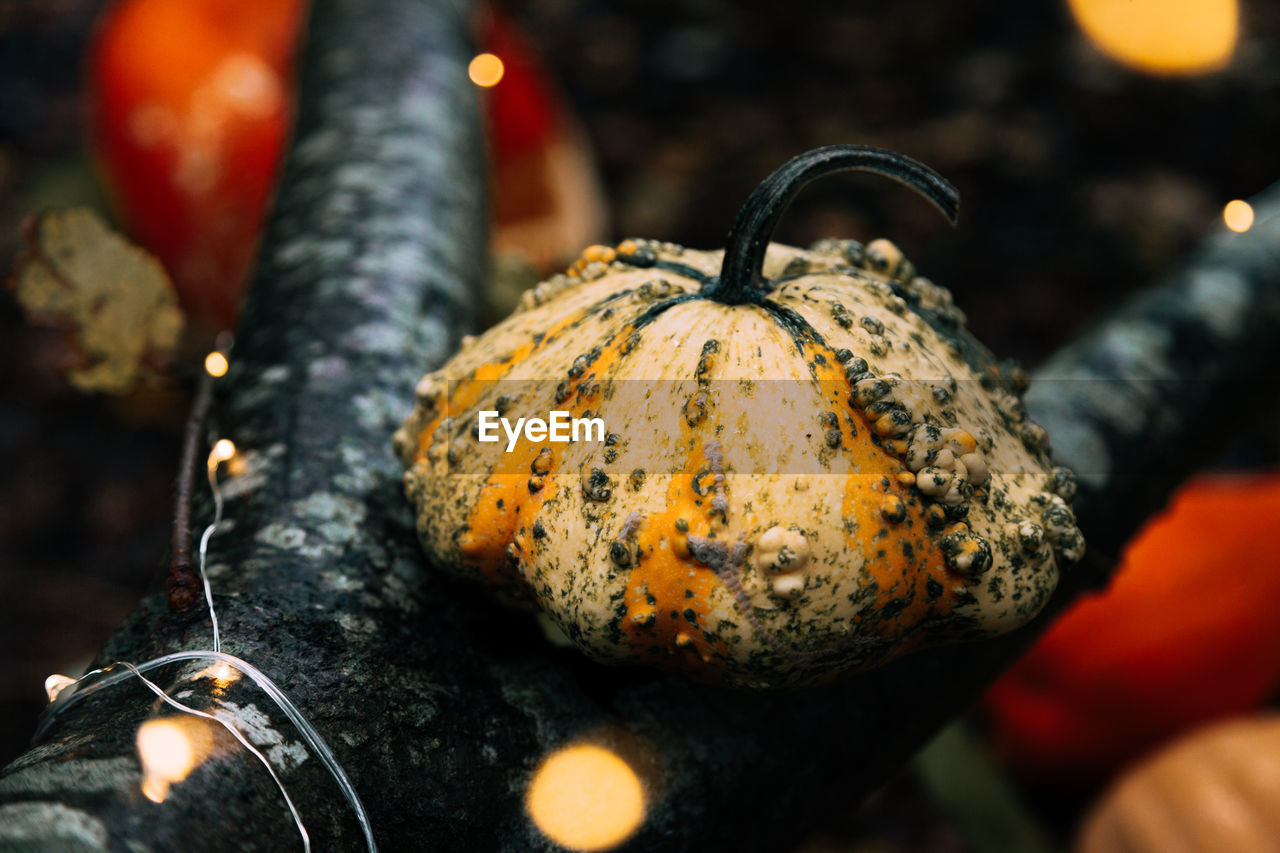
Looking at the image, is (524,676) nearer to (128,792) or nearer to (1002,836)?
(128,792)

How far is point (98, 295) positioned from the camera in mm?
1048

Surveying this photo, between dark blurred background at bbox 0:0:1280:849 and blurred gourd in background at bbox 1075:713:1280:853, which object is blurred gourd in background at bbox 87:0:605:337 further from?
blurred gourd in background at bbox 1075:713:1280:853

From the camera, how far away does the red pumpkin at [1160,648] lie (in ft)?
6.36

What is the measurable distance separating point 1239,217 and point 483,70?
1.34 m

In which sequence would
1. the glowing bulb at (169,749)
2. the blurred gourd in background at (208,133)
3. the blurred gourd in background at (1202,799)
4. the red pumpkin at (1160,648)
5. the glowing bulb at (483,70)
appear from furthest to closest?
the blurred gourd in background at (208,133), the red pumpkin at (1160,648), the glowing bulb at (483,70), the blurred gourd in background at (1202,799), the glowing bulb at (169,749)

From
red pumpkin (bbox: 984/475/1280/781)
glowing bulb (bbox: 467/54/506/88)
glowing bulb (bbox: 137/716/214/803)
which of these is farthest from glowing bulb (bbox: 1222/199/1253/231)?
glowing bulb (bbox: 137/716/214/803)

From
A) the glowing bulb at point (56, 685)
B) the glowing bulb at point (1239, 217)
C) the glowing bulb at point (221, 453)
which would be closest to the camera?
the glowing bulb at point (56, 685)

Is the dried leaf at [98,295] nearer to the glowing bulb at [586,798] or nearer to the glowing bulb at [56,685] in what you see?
the glowing bulb at [56,685]

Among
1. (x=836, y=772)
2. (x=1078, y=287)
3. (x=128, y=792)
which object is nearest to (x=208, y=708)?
(x=128, y=792)

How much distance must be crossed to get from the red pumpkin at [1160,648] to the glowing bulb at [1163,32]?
121 cm

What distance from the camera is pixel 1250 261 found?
1.46m

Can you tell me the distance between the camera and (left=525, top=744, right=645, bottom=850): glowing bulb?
81cm

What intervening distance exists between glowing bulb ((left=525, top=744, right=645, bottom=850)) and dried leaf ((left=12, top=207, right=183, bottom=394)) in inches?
25.7

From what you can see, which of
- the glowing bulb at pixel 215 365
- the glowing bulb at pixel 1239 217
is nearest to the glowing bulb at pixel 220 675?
the glowing bulb at pixel 215 365
